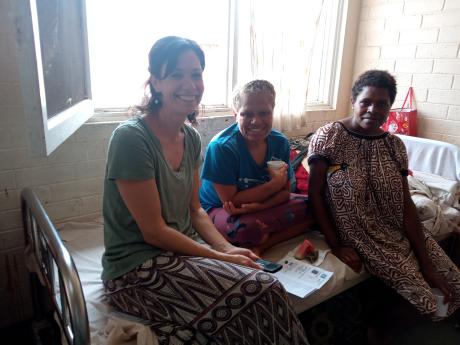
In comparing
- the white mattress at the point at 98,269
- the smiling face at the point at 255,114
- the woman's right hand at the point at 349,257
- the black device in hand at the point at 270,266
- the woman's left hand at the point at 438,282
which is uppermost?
the smiling face at the point at 255,114

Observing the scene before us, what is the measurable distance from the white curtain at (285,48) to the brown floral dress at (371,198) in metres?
0.84

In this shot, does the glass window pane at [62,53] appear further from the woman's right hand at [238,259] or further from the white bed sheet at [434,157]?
the white bed sheet at [434,157]

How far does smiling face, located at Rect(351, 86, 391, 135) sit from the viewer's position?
1561 mm

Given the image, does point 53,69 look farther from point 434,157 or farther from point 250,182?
point 434,157

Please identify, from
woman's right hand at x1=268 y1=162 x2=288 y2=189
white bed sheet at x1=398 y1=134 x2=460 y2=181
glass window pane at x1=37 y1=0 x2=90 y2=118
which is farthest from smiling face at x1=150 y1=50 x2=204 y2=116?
white bed sheet at x1=398 y1=134 x2=460 y2=181

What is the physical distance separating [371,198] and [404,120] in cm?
127

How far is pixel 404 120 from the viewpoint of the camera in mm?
2572

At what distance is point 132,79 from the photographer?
2.00 meters

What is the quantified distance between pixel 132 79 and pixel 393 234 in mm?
1587

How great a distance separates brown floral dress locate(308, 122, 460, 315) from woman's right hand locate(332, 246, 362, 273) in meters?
0.03

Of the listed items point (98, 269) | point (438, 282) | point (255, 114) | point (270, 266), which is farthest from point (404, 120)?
point (98, 269)

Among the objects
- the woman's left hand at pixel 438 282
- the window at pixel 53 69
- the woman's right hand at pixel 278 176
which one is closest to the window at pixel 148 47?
the window at pixel 53 69

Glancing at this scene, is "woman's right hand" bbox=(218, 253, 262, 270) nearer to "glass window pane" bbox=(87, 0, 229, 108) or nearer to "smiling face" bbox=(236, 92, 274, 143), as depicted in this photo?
"smiling face" bbox=(236, 92, 274, 143)

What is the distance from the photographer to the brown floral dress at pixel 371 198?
4.94 feet
